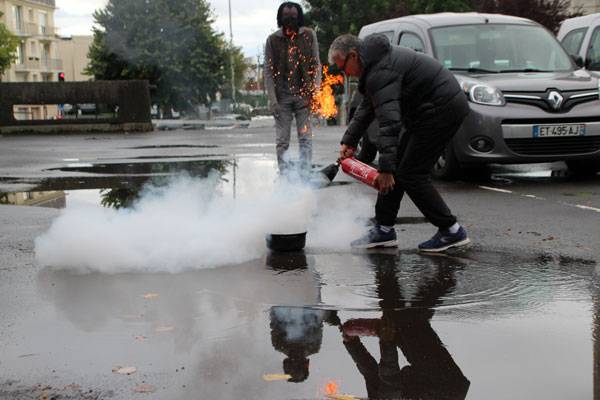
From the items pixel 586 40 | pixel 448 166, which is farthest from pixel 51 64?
pixel 448 166

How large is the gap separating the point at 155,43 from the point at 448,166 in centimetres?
4637

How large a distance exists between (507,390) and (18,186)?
27.0 ft

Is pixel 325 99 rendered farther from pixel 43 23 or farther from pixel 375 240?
pixel 43 23

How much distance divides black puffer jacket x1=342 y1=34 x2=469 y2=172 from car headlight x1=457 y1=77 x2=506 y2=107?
3.34 meters

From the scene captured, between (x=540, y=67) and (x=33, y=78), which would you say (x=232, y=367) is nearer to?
(x=540, y=67)

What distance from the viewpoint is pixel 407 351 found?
135 inches

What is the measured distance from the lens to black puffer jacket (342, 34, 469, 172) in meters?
5.13

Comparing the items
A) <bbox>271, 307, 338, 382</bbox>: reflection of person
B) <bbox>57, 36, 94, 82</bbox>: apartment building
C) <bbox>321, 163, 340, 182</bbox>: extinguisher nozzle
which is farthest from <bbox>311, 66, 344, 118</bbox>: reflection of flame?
<bbox>57, 36, 94, 82</bbox>: apartment building

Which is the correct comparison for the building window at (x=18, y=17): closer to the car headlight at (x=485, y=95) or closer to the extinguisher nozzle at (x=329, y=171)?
the car headlight at (x=485, y=95)

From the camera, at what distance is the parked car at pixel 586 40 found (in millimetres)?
11281

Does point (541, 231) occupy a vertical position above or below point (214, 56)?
below

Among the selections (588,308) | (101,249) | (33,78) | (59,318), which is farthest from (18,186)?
(33,78)

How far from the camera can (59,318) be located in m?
4.01

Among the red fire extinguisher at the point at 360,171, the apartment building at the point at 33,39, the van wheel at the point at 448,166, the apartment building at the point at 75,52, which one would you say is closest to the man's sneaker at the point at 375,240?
the red fire extinguisher at the point at 360,171
